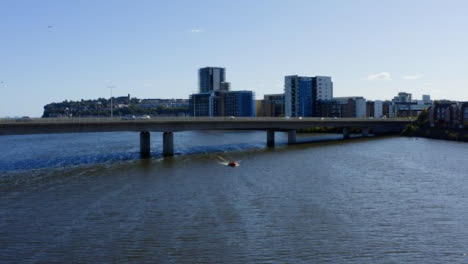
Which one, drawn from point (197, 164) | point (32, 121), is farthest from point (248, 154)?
point (32, 121)

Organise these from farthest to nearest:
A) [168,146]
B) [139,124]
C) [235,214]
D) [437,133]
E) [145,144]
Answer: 1. [437,133]
2. [168,146]
3. [145,144]
4. [139,124]
5. [235,214]

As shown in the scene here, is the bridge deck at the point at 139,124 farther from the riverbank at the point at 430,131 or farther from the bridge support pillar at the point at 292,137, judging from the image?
the riverbank at the point at 430,131

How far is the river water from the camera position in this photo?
25.5 metres

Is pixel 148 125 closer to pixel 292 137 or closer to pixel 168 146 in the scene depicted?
pixel 168 146

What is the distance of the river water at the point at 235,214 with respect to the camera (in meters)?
25.5

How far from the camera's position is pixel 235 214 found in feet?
111

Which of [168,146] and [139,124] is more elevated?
[139,124]

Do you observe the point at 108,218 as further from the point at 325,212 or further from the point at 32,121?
the point at 32,121

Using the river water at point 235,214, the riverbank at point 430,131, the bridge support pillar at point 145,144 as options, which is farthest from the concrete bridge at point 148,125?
the riverbank at point 430,131

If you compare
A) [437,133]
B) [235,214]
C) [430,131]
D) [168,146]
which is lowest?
[235,214]

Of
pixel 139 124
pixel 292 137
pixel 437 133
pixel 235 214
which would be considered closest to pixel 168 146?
pixel 139 124

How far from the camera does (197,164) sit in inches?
2522

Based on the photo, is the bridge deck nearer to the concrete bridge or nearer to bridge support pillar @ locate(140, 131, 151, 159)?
the concrete bridge

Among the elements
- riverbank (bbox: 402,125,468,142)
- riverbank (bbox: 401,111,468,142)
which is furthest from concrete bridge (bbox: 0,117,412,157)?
riverbank (bbox: 401,111,468,142)
